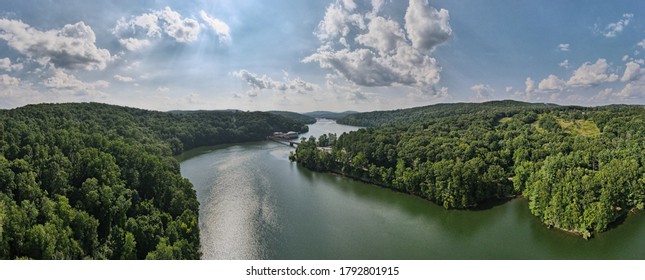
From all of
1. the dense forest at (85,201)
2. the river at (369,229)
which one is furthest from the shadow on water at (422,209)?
the dense forest at (85,201)

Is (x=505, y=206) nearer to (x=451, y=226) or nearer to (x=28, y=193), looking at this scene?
(x=451, y=226)

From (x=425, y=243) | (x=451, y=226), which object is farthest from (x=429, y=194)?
(x=425, y=243)

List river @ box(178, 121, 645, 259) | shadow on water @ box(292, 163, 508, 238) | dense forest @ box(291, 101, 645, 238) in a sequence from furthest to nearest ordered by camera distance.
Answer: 1. shadow on water @ box(292, 163, 508, 238)
2. dense forest @ box(291, 101, 645, 238)
3. river @ box(178, 121, 645, 259)

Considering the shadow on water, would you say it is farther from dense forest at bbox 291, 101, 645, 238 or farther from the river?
dense forest at bbox 291, 101, 645, 238

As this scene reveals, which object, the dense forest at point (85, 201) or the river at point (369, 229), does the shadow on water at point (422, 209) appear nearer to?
the river at point (369, 229)

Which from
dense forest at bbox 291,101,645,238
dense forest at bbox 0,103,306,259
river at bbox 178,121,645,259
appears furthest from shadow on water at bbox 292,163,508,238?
dense forest at bbox 0,103,306,259

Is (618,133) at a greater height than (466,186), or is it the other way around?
(618,133)
